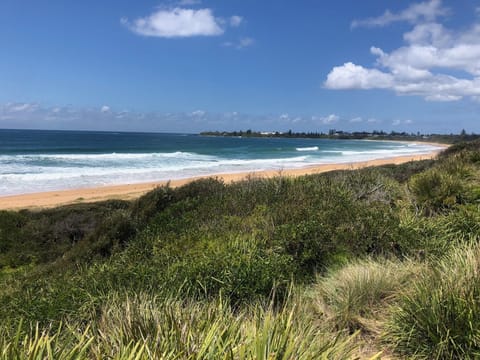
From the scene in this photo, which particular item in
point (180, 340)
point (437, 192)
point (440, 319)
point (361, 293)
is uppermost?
point (437, 192)

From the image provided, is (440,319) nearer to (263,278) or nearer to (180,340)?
(263,278)

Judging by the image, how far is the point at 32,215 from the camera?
1095 cm

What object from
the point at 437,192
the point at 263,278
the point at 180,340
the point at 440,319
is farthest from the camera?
the point at 437,192

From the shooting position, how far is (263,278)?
4.12 metres

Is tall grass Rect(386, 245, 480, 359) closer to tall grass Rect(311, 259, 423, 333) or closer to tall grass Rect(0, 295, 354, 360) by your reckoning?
tall grass Rect(311, 259, 423, 333)

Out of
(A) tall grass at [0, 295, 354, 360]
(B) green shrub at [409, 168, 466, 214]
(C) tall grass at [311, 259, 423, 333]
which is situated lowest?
(C) tall grass at [311, 259, 423, 333]

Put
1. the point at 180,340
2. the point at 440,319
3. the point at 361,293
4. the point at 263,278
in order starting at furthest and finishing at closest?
1. the point at 263,278
2. the point at 361,293
3. the point at 440,319
4. the point at 180,340

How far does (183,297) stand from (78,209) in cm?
867

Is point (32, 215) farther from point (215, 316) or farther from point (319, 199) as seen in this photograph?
point (215, 316)

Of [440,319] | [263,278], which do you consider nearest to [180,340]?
[263,278]

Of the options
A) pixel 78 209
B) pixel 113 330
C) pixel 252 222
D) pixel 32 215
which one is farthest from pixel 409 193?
pixel 32 215

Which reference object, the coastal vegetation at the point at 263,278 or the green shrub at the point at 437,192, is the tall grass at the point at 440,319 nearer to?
the coastal vegetation at the point at 263,278

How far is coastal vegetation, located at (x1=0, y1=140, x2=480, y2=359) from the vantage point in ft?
8.29

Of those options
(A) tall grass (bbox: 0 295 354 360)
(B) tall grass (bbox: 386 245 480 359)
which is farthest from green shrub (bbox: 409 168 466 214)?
(A) tall grass (bbox: 0 295 354 360)
